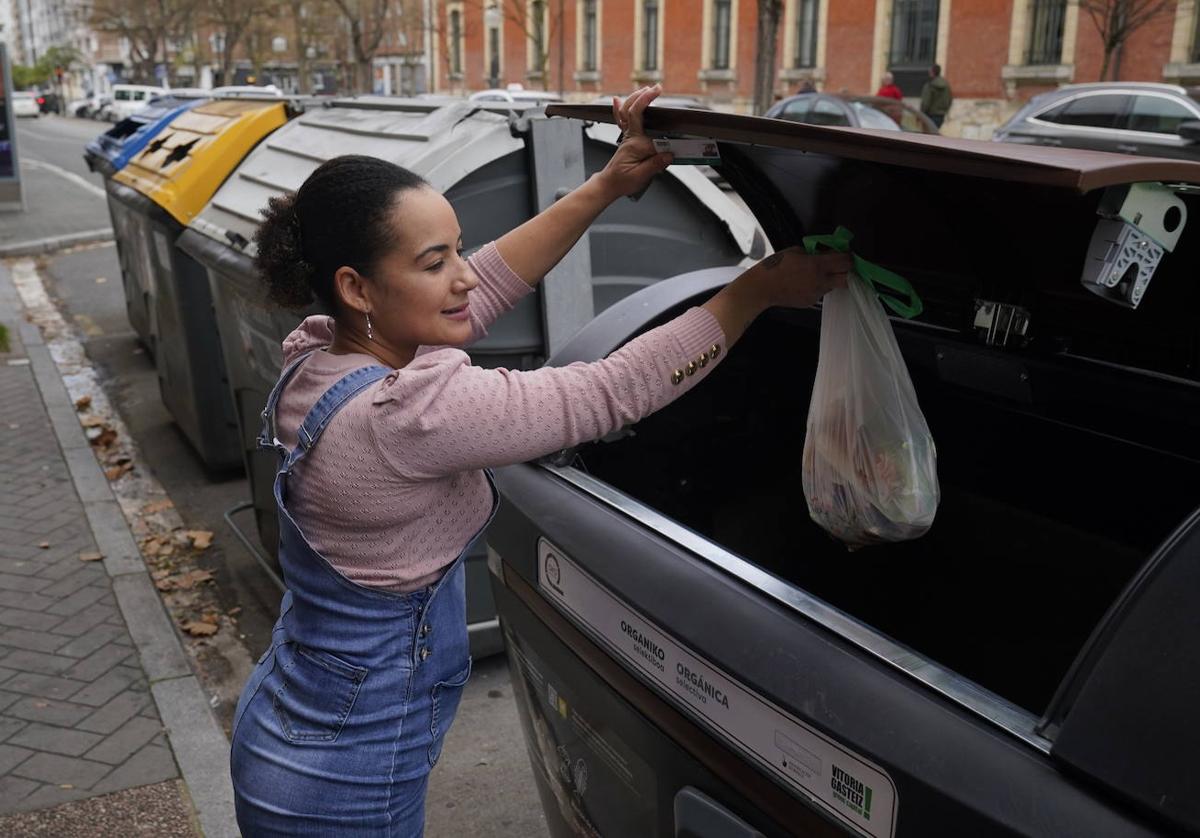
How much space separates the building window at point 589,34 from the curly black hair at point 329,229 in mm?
41838

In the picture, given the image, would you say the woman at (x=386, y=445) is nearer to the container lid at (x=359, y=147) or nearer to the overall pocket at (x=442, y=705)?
the overall pocket at (x=442, y=705)

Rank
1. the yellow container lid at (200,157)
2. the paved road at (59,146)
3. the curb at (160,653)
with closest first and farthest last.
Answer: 1. the curb at (160,653)
2. the yellow container lid at (200,157)
3. the paved road at (59,146)

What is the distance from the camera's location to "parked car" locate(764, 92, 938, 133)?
1630 centimetres

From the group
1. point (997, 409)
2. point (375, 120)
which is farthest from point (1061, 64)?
point (997, 409)

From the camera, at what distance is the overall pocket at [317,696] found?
1.80 m

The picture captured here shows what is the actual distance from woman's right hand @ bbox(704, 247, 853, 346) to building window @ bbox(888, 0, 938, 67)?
94.9ft

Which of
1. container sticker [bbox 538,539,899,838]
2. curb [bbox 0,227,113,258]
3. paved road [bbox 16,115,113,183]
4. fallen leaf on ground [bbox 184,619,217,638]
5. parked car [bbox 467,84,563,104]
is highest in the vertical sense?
parked car [bbox 467,84,563,104]

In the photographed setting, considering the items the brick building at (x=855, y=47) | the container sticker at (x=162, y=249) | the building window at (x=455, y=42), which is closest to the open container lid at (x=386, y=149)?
the container sticker at (x=162, y=249)

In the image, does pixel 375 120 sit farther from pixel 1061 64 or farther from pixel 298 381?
pixel 1061 64

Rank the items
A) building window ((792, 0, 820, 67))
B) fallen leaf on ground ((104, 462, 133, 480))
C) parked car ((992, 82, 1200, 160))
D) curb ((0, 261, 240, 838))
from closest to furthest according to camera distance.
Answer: curb ((0, 261, 240, 838)) < fallen leaf on ground ((104, 462, 133, 480)) < parked car ((992, 82, 1200, 160)) < building window ((792, 0, 820, 67))

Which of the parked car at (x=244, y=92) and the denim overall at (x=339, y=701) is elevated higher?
the parked car at (x=244, y=92)

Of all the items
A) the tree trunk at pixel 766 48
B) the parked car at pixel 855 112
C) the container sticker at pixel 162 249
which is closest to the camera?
the container sticker at pixel 162 249

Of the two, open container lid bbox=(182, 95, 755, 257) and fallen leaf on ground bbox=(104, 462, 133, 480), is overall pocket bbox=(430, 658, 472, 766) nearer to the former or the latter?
open container lid bbox=(182, 95, 755, 257)

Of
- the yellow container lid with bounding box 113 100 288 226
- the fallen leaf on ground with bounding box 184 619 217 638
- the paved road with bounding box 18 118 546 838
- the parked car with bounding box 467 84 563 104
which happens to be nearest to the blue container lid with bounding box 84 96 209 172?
the yellow container lid with bounding box 113 100 288 226
